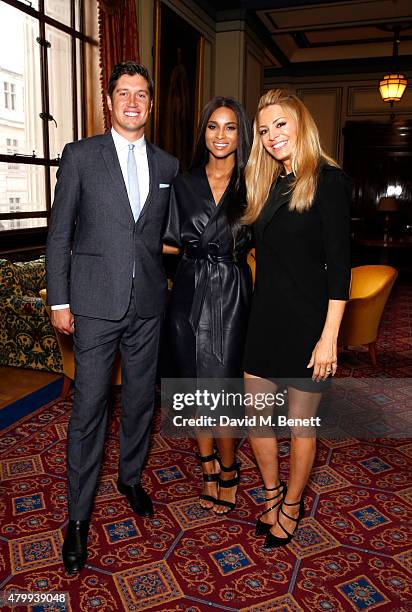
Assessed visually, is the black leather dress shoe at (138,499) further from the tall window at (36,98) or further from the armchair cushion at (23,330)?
the tall window at (36,98)

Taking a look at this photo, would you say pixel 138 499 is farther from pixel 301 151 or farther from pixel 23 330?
pixel 23 330

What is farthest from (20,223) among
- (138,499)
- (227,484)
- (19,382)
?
(227,484)

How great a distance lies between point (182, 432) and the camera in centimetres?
303

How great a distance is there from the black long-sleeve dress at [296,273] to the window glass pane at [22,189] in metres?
3.29

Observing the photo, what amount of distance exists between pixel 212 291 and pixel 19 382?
2.20 m

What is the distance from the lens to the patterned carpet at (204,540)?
1.76 metres

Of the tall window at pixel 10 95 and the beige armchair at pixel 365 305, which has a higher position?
the tall window at pixel 10 95

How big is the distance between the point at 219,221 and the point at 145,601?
4.26 ft

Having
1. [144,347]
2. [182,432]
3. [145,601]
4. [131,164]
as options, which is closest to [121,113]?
[131,164]

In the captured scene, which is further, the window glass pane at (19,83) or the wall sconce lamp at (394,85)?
the wall sconce lamp at (394,85)

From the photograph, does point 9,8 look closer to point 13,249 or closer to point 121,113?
point 13,249

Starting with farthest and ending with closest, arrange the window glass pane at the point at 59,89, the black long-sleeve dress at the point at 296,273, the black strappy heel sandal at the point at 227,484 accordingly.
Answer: the window glass pane at the point at 59,89 < the black strappy heel sandal at the point at 227,484 < the black long-sleeve dress at the point at 296,273

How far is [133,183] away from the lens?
6.18 ft

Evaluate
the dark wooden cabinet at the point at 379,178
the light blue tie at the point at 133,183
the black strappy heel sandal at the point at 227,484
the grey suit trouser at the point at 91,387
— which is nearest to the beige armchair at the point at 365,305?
the black strappy heel sandal at the point at 227,484
